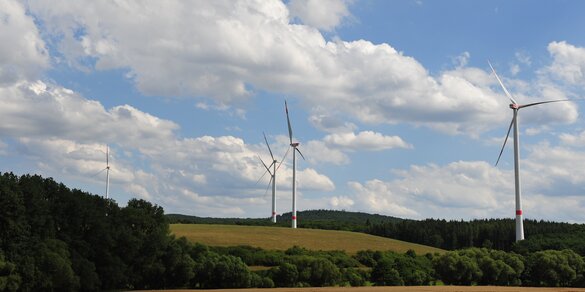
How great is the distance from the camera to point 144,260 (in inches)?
3816

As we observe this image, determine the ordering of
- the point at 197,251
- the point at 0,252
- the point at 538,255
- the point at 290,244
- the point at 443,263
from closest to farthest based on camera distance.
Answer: the point at 0,252 → the point at 197,251 → the point at 443,263 → the point at 538,255 → the point at 290,244

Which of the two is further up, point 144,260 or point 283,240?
point 283,240

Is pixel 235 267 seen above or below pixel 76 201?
below

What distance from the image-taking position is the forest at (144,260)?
79.3 m

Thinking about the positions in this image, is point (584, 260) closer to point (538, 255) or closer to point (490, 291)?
point (538, 255)

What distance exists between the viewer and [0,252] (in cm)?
7644

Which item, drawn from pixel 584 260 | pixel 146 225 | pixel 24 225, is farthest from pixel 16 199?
pixel 584 260

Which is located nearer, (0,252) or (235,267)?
(0,252)

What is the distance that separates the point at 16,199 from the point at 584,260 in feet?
353

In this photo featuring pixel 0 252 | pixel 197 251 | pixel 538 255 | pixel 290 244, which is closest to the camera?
pixel 0 252

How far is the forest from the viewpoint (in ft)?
260

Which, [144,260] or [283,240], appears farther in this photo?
[283,240]

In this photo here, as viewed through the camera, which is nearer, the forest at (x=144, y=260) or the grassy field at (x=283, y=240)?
the forest at (x=144, y=260)

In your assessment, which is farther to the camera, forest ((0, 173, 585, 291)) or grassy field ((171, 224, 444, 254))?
grassy field ((171, 224, 444, 254))
